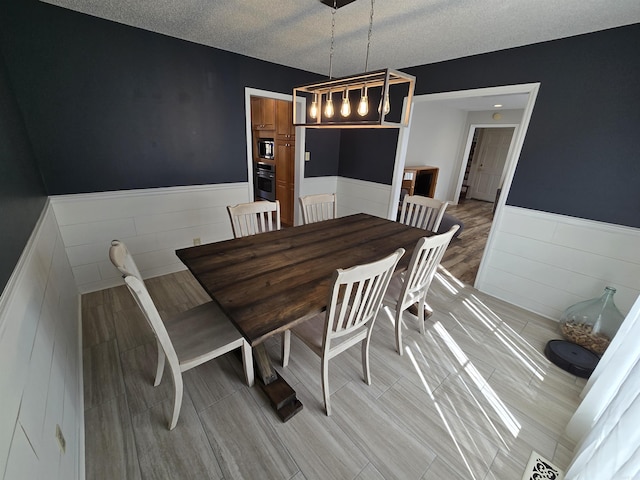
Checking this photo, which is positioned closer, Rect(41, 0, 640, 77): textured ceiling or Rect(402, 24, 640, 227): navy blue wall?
Rect(41, 0, 640, 77): textured ceiling

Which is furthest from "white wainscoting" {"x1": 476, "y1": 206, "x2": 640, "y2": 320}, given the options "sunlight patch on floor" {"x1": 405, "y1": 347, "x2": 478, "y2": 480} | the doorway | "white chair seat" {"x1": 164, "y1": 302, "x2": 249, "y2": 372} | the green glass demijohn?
the doorway

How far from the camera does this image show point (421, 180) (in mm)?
6184

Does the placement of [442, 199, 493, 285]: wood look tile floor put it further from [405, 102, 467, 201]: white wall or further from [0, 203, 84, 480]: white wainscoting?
[0, 203, 84, 480]: white wainscoting

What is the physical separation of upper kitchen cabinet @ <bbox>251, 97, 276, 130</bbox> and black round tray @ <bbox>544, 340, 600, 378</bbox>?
4.62 meters

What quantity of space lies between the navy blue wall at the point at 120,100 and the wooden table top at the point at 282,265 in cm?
153

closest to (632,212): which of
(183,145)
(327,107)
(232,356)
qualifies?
(327,107)

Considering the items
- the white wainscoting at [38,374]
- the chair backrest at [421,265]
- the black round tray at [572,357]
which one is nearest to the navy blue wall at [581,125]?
the black round tray at [572,357]

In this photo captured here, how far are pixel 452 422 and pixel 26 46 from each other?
13.3ft

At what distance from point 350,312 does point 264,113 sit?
14.4 ft

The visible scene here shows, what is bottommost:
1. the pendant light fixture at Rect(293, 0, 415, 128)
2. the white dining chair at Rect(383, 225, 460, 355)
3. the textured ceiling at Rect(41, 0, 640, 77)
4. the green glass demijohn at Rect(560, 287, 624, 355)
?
Result: the green glass demijohn at Rect(560, 287, 624, 355)

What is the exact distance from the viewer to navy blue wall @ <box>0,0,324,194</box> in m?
2.05

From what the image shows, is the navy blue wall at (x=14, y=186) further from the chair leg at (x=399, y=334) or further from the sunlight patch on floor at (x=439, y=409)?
the sunlight patch on floor at (x=439, y=409)

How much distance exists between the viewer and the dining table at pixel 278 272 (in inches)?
47.7

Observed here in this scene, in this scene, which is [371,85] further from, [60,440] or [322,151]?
[322,151]
